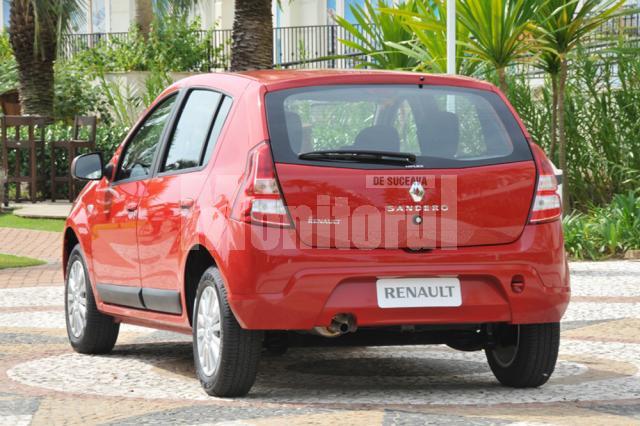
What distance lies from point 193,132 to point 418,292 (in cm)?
164

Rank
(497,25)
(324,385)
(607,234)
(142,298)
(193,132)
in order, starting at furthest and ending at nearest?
1. (607,234)
2. (497,25)
3. (142,298)
4. (193,132)
5. (324,385)

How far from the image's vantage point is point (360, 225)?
22.1 ft

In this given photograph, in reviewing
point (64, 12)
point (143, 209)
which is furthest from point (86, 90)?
point (143, 209)

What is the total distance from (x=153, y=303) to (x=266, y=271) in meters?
1.43

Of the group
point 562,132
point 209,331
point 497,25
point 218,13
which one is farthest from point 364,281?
point 218,13

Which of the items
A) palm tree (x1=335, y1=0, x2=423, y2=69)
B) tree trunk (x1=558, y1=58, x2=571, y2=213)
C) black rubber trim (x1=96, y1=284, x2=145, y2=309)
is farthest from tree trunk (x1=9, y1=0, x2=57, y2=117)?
black rubber trim (x1=96, y1=284, x2=145, y2=309)

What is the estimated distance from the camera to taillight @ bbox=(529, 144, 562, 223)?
7027mm

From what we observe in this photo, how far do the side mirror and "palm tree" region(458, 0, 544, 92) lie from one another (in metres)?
7.46

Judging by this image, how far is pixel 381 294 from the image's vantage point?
6.73 metres

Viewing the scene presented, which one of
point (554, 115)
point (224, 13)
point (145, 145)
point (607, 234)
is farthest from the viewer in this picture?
point (224, 13)

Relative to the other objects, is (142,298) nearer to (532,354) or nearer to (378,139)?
(378,139)

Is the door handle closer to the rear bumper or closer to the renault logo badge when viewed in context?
the rear bumper

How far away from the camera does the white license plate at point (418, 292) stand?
675 centimetres

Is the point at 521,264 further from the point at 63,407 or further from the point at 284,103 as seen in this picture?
the point at 63,407
